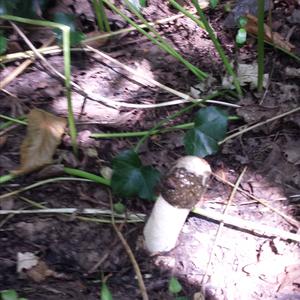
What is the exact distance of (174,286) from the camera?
179 centimetres

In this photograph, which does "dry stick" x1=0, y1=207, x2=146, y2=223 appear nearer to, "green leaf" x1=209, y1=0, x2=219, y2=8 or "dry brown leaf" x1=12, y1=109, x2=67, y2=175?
"dry brown leaf" x1=12, y1=109, x2=67, y2=175

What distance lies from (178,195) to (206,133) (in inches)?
17.3

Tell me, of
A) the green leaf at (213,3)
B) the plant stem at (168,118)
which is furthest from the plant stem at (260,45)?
the green leaf at (213,3)

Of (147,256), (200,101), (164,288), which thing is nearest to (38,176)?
(147,256)

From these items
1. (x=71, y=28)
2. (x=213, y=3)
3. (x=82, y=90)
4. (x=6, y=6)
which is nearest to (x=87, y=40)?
(x=71, y=28)

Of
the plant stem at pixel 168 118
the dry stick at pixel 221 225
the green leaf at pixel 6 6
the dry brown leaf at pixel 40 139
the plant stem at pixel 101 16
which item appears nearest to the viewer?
the dry stick at pixel 221 225

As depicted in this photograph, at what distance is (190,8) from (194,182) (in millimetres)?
1448

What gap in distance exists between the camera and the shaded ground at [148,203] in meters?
1.80

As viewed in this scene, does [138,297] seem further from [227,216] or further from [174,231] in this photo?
[227,216]

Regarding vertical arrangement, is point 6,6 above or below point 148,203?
above

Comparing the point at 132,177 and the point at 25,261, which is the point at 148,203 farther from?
the point at 25,261

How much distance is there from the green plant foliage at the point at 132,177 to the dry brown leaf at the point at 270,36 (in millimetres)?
1101

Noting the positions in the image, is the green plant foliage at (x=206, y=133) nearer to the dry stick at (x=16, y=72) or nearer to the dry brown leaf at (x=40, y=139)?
the dry brown leaf at (x=40, y=139)

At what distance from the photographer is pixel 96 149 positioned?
82.8 inches
